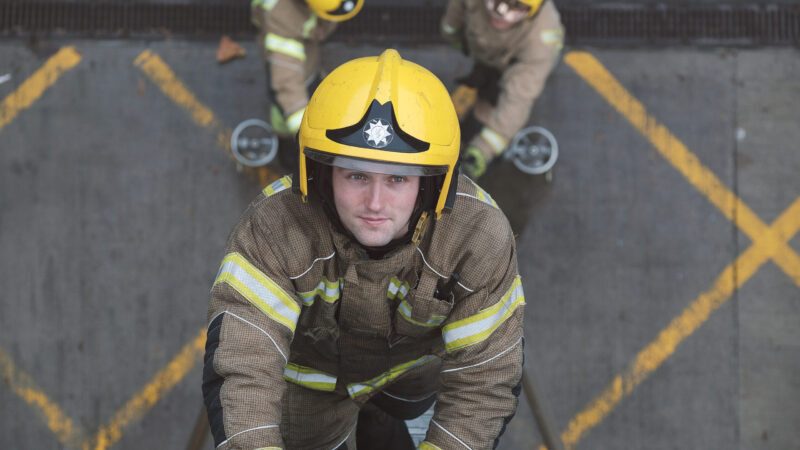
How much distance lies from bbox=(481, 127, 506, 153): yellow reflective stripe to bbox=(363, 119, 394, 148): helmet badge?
76.1 inches

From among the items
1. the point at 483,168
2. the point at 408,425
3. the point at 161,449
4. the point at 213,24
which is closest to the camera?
the point at 408,425

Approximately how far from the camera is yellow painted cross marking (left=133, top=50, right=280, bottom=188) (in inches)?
205

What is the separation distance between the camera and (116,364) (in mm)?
4988

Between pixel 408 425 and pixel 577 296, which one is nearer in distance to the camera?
pixel 408 425

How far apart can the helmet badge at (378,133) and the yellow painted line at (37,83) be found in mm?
3594

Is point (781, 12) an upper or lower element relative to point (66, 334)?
upper

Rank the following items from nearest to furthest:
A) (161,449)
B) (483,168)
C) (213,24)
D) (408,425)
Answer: (408,425) < (483,168) < (161,449) < (213,24)

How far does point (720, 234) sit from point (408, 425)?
263 cm

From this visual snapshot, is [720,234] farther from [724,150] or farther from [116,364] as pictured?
[116,364]

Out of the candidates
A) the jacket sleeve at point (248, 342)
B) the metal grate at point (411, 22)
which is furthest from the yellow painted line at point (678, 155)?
the jacket sleeve at point (248, 342)

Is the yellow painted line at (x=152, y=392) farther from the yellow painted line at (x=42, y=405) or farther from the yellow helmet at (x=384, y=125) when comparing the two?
the yellow helmet at (x=384, y=125)

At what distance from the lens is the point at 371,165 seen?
8.27 ft

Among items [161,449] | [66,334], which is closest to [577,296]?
[161,449]

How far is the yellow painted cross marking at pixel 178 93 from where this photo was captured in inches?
205
